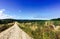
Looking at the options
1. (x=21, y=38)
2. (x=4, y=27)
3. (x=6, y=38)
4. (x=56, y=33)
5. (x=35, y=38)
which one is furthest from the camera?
(x=56, y=33)

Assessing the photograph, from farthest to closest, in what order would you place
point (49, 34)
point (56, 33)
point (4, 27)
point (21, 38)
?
point (56, 33) → point (49, 34) → point (4, 27) → point (21, 38)

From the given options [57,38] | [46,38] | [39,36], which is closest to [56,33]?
[57,38]

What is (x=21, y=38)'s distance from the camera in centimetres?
654

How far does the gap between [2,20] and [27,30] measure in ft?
8.19

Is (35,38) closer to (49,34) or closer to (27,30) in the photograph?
(27,30)

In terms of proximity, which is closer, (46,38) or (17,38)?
(17,38)

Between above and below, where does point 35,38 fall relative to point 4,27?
below

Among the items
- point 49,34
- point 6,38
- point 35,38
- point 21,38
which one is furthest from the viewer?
point 49,34

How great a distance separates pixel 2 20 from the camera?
10.5m

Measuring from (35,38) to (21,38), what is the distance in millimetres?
1788

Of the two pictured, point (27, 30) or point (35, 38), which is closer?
point (35, 38)

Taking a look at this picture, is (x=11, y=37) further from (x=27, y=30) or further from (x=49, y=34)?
(x=49, y=34)

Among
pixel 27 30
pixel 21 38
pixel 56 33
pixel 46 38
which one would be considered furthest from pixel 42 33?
pixel 21 38

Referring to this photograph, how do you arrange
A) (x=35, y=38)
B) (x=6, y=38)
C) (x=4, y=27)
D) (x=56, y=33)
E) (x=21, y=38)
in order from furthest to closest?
(x=56, y=33) < (x=4, y=27) < (x=35, y=38) < (x=21, y=38) < (x=6, y=38)
